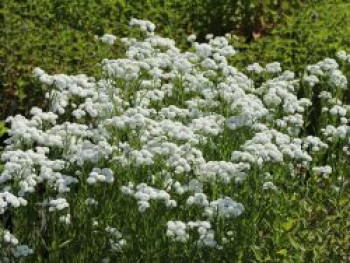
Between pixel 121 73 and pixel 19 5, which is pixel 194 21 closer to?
pixel 19 5

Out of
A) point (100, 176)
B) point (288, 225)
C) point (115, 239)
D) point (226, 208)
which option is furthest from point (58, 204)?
point (288, 225)

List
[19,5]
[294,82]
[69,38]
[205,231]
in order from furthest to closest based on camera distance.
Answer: [19,5] < [69,38] < [294,82] < [205,231]

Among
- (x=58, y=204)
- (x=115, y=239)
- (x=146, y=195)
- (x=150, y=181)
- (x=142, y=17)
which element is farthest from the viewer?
(x=142, y=17)

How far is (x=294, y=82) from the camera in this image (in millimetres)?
6316

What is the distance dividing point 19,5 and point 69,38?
0.76m

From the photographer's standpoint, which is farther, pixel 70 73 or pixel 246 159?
pixel 70 73

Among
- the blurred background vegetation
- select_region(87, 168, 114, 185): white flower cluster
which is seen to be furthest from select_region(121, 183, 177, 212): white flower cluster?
the blurred background vegetation

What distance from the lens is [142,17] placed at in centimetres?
796

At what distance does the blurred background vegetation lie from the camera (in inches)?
265

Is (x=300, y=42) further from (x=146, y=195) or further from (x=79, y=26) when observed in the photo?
(x=146, y=195)

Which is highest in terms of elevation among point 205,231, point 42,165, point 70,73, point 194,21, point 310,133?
point 194,21

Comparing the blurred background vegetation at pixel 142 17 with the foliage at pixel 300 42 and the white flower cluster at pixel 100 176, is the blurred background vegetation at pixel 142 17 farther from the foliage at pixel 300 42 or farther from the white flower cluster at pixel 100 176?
the white flower cluster at pixel 100 176

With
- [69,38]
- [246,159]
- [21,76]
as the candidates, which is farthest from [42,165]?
[69,38]

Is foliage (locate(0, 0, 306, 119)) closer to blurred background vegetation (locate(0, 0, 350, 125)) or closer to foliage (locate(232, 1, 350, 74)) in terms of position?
blurred background vegetation (locate(0, 0, 350, 125))
